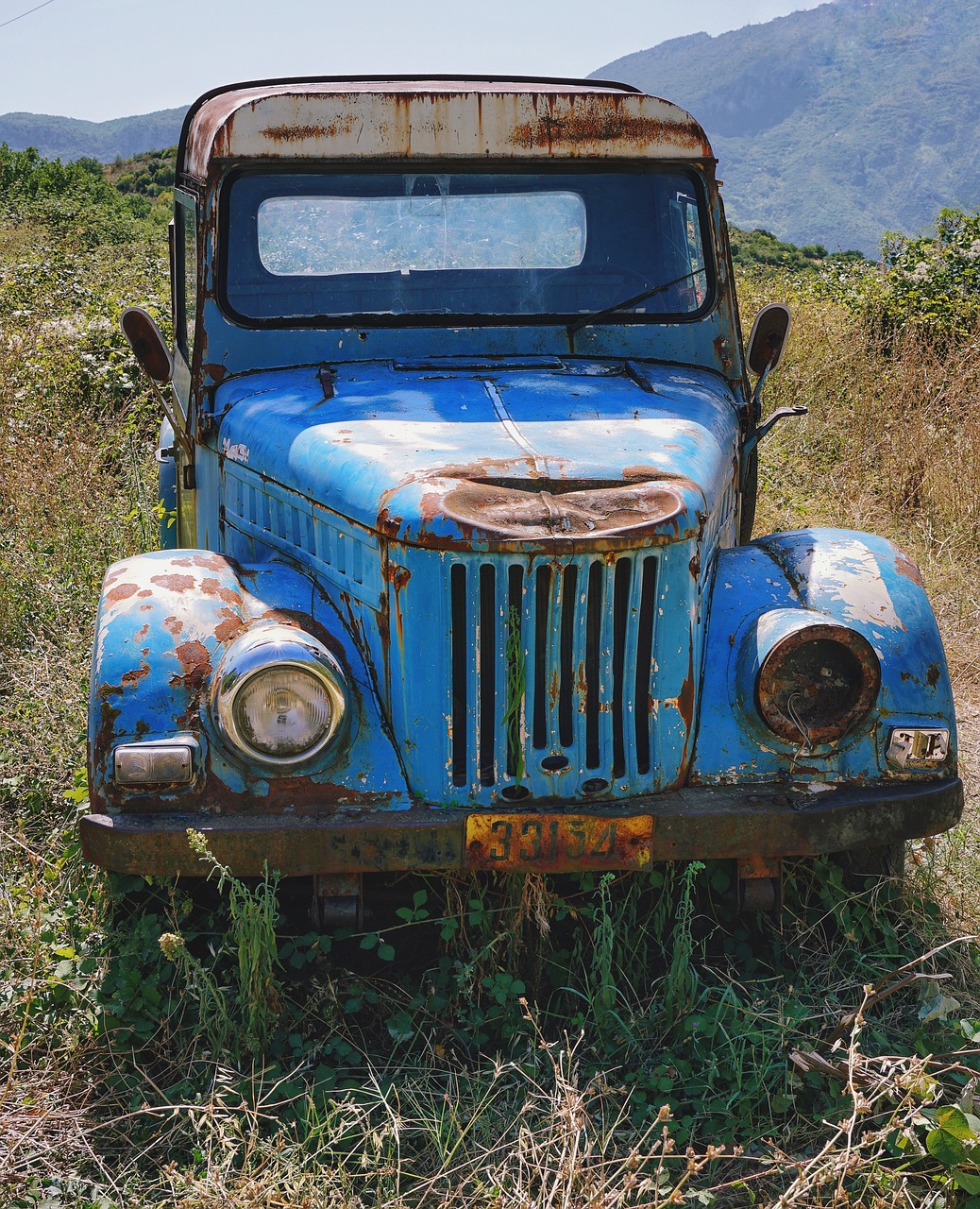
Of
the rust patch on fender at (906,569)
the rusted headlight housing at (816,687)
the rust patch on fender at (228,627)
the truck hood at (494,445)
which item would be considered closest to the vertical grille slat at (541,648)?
the truck hood at (494,445)

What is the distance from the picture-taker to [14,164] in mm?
24188

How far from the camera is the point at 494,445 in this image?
2848mm

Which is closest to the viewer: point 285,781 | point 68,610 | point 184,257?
point 285,781

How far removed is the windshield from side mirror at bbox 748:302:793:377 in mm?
227

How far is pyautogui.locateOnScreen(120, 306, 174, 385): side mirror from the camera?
3.48 meters

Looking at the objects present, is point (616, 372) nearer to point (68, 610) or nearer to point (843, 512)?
point (68, 610)

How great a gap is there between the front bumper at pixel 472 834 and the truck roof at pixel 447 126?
203 centimetres

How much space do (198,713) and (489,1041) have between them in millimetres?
1055

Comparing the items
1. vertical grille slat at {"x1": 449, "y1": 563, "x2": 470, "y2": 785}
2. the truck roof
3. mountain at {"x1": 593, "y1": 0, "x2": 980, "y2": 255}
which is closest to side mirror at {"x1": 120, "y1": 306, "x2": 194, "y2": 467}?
the truck roof

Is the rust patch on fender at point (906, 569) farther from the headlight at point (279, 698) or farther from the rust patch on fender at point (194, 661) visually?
the rust patch on fender at point (194, 661)

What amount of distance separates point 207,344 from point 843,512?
4.33m

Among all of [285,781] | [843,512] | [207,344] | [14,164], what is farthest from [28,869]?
[14,164]

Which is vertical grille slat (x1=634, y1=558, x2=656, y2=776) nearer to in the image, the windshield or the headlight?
the headlight

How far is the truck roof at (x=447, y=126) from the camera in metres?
3.46
